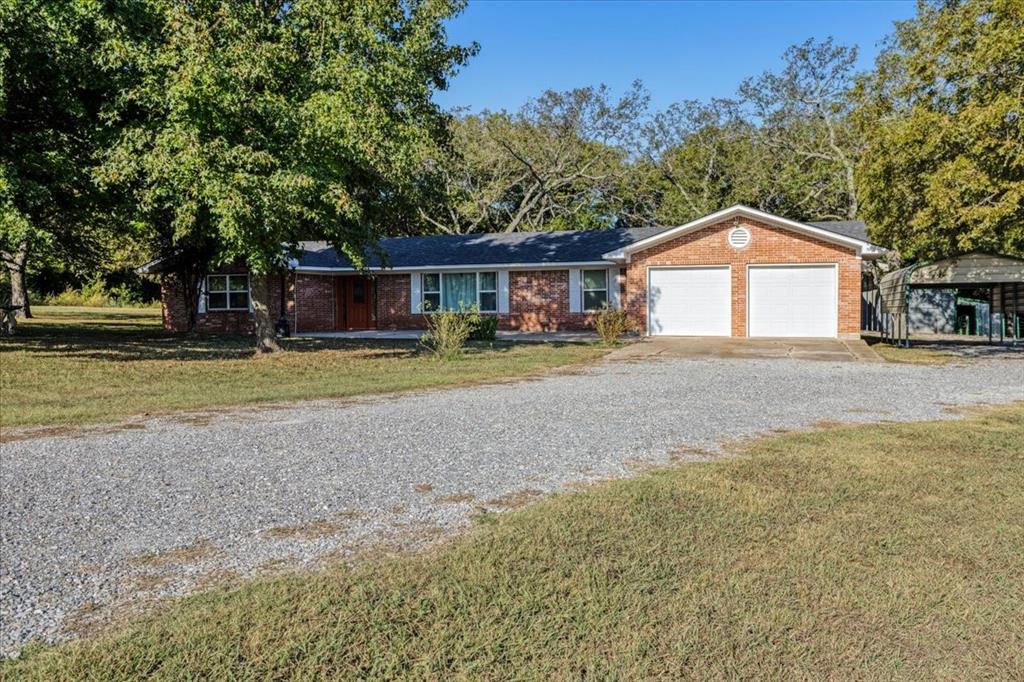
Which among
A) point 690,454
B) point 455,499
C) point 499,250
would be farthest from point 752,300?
point 455,499

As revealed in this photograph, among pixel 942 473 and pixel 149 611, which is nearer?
pixel 149 611

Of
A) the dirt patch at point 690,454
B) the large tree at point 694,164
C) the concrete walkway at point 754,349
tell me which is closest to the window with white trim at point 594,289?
the concrete walkway at point 754,349

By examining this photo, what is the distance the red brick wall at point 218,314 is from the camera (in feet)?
87.2

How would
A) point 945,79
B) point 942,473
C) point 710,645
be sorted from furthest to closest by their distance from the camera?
point 945,79 < point 942,473 < point 710,645

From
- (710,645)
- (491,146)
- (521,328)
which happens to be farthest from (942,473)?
(491,146)

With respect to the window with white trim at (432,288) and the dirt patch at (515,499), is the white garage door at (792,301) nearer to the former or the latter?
the window with white trim at (432,288)

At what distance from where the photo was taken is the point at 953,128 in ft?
45.1

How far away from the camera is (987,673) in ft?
9.40

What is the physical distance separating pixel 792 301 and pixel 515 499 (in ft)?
61.0

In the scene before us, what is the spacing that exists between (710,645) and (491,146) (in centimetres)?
3713

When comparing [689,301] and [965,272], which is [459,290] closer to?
[689,301]

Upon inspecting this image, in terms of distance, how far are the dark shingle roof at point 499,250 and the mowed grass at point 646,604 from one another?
2038 centimetres

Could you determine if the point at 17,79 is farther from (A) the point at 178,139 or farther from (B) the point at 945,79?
(B) the point at 945,79

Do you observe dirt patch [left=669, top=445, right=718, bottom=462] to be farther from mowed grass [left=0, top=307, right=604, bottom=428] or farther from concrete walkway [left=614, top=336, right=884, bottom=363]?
concrete walkway [left=614, top=336, right=884, bottom=363]
